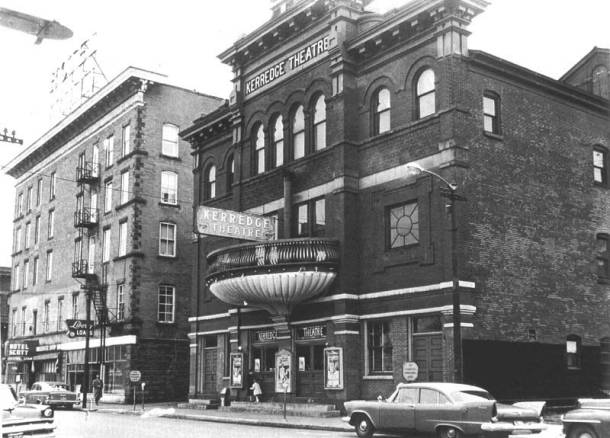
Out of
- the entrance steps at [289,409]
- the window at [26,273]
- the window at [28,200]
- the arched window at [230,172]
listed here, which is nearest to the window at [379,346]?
the entrance steps at [289,409]

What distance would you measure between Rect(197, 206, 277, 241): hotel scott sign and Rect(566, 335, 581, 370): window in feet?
39.6

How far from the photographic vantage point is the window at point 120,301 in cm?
4581

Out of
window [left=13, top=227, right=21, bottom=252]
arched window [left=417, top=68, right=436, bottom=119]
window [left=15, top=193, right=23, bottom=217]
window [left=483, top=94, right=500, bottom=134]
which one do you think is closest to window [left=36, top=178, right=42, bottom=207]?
window [left=15, top=193, right=23, bottom=217]

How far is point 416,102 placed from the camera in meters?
28.6

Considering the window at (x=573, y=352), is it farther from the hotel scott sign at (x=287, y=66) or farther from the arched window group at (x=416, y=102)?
the hotel scott sign at (x=287, y=66)

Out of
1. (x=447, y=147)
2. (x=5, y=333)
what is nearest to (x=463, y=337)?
(x=447, y=147)

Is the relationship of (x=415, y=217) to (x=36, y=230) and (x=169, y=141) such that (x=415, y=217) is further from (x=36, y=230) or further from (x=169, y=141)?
(x=36, y=230)

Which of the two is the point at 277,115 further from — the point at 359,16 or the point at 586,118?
the point at 586,118

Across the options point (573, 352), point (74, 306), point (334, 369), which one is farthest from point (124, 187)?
point (573, 352)

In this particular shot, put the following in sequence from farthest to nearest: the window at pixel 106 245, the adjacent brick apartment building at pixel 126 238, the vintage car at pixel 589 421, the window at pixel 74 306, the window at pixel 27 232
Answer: the window at pixel 27 232, the window at pixel 74 306, the window at pixel 106 245, the adjacent brick apartment building at pixel 126 238, the vintage car at pixel 589 421

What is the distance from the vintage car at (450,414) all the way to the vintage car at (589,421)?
152 centimetres

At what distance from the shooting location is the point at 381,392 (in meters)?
28.0

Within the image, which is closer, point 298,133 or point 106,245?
point 298,133

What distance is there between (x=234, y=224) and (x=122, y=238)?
689 inches
